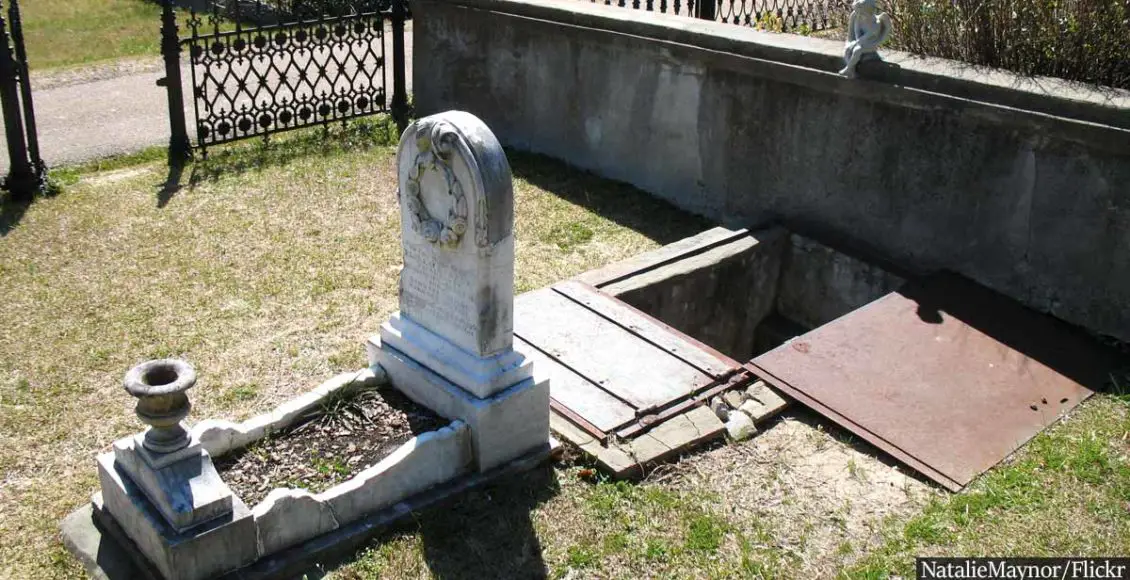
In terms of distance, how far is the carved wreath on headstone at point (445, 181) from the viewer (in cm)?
A: 480

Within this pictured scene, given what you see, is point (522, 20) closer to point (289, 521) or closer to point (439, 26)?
point (439, 26)

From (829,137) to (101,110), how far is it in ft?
25.5

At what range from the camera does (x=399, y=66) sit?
35.3 feet

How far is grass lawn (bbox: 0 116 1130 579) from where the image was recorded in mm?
4801

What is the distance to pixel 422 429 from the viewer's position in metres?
5.29

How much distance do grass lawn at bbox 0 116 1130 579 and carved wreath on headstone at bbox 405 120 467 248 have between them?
1.26m

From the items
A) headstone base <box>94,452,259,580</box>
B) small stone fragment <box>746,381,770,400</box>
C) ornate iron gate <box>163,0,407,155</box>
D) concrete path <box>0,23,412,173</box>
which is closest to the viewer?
headstone base <box>94,452,259,580</box>

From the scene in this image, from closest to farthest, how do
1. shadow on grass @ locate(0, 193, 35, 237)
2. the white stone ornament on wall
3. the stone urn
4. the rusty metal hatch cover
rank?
1. the stone urn
2. the rusty metal hatch cover
3. the white stone ornament on wall
4. shadow on grass @ locate(0, 193, 35, 237)

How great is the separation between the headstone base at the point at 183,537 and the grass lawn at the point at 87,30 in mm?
10513

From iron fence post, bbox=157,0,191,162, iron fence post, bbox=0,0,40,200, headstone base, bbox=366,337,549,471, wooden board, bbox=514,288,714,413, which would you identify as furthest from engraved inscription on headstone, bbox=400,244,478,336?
iron fence post, bbox=157,0,191,162

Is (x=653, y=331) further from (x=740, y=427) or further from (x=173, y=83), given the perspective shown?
(x=173, y=83)

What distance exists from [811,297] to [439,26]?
4708 mm

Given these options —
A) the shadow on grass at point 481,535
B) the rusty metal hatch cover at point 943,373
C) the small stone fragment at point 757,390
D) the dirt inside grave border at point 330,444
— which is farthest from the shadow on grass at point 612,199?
the shadow on grass at point 481,535

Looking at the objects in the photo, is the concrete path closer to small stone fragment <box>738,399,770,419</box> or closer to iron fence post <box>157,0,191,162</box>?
iron fence post <box>157,0,191,162</box>
